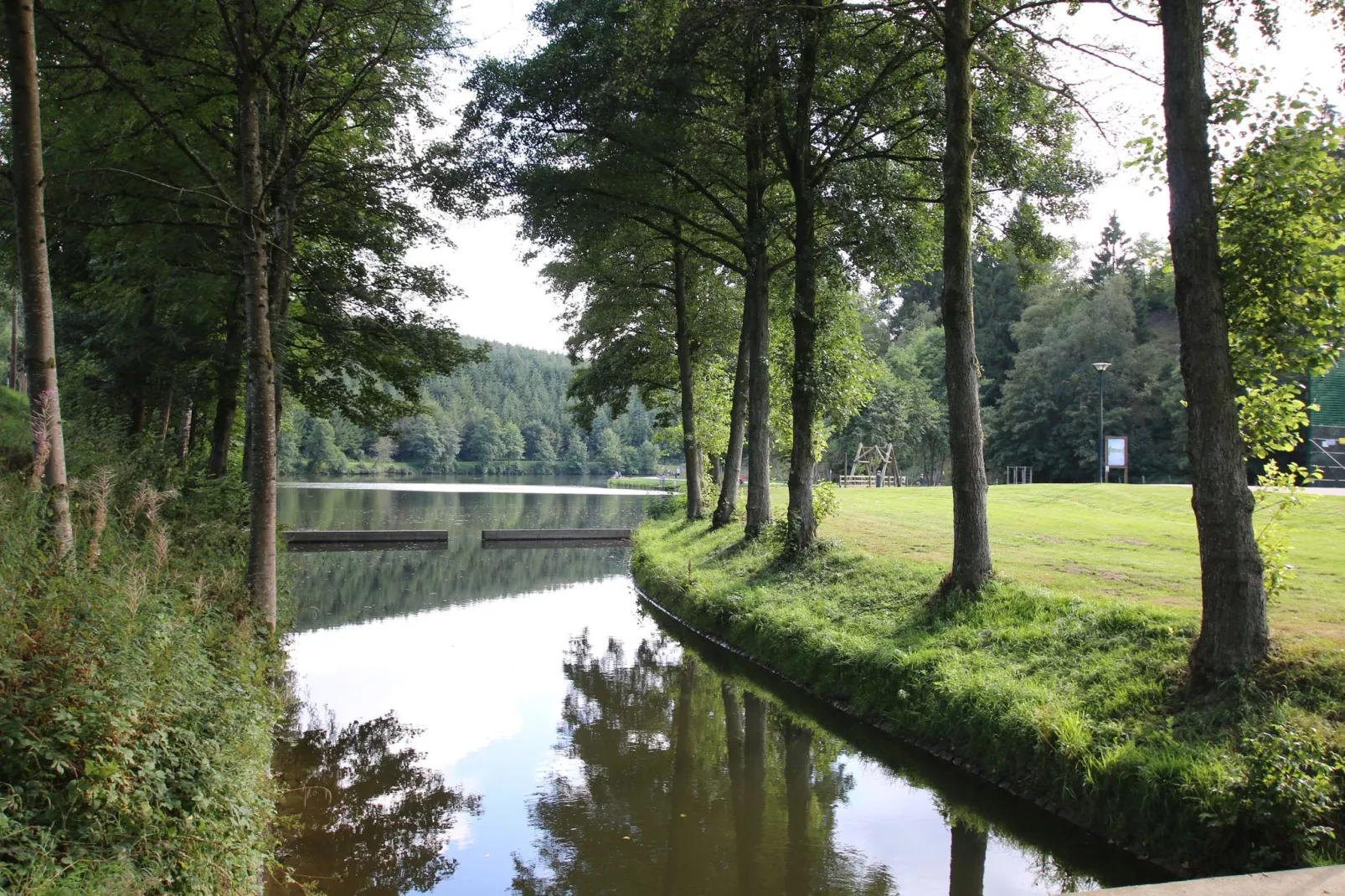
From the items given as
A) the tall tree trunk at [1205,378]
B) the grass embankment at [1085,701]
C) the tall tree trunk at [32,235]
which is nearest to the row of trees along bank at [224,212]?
the tall tree trunk at [32,235]

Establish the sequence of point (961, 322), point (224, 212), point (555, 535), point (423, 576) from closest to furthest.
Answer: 1. point (961, 322)
2. point (224, 212)
3. point (423, 576)
4. point (555, 535)

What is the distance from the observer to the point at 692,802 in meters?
7.70

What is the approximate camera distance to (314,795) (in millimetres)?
7574

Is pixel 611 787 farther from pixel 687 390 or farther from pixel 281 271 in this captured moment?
pixel 687 390

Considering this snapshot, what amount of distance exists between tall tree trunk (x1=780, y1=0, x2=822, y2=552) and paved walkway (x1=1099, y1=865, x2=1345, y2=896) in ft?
35.5

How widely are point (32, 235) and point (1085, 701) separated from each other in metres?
9.09

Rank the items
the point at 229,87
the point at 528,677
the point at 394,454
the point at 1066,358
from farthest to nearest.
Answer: the point at 394,454 < the point at 1066,358 < the point at 528,677 < the point at 229,87

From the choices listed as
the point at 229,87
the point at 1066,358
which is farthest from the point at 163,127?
the point at 1066,358

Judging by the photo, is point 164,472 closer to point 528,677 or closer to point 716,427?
point 528,677

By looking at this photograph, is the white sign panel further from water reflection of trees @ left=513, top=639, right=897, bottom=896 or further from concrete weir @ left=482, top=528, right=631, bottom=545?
water reflection of trees @ left=513, top=639, right=897, bottom=896

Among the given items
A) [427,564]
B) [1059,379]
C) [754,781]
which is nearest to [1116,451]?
[1059,379]

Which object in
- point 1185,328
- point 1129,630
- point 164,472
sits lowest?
point 1129,630

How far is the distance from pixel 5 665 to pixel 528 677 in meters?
8.93

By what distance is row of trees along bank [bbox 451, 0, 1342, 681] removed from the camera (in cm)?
729
